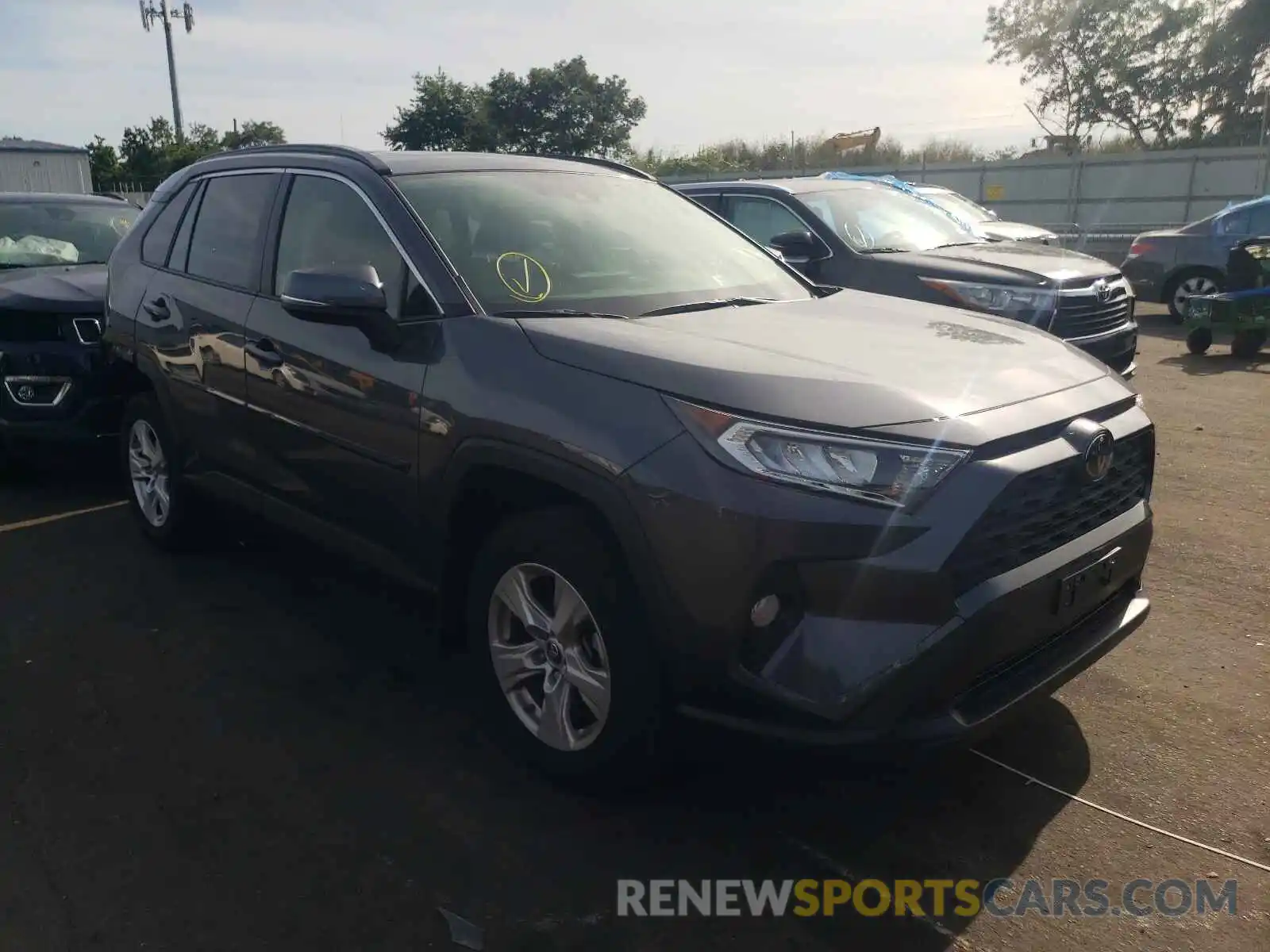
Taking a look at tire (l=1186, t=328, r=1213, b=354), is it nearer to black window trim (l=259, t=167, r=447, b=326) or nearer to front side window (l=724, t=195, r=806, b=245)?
front side window (l=724, t=195, r=806, b=245)

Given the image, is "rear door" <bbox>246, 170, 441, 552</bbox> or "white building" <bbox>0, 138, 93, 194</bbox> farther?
"white building" <bbox>0, 138, 93, 194</bbox>

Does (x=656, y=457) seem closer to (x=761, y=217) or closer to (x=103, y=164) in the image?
(x=761, y=217)

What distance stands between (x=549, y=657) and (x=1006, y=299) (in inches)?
207

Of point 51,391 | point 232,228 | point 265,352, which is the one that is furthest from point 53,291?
point 265,352

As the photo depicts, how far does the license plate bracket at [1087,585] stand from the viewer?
2736 mm

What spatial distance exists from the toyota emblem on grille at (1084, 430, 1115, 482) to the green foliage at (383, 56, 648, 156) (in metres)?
50.7

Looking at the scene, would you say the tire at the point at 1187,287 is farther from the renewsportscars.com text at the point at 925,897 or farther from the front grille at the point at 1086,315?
the renewsportscars.com text at the point at 925,897

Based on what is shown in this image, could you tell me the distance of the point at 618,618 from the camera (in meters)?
2.71

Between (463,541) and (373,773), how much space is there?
760 mm

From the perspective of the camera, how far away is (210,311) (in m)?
4.42

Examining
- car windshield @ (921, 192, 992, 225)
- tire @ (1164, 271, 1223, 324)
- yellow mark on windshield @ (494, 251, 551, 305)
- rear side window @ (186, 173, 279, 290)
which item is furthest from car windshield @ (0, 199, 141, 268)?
tire @ (1164, 271, 1223, 324)

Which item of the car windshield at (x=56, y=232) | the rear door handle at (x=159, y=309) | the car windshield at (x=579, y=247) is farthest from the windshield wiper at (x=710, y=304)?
the car windshield at (x=56, y=232)

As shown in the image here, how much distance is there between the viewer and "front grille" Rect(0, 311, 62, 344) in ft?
20.1

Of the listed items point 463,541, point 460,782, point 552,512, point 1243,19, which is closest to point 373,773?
point 460,782
